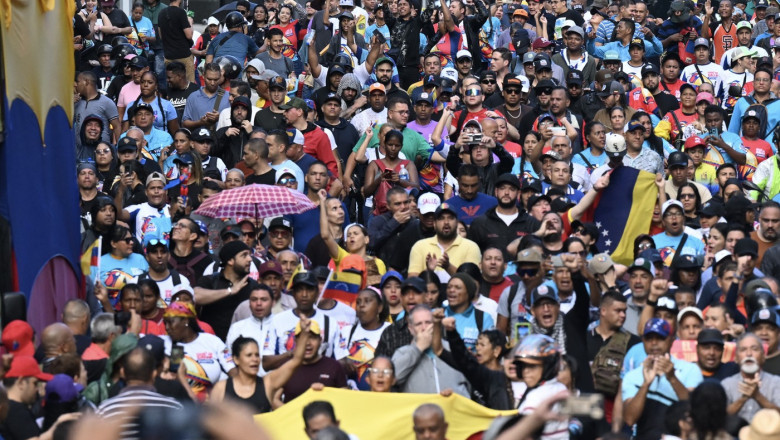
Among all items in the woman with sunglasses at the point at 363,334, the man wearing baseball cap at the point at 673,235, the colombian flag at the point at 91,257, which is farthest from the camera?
the man wearing baseball cap at the point at 673,235

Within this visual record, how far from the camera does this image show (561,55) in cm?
2227

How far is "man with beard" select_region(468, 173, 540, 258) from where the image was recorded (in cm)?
1545

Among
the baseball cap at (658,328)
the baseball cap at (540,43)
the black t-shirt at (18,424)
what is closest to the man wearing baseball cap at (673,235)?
the baseball cap at (658,328)

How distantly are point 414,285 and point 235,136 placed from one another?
18.8 ft

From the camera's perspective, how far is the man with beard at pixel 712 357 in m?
11.4

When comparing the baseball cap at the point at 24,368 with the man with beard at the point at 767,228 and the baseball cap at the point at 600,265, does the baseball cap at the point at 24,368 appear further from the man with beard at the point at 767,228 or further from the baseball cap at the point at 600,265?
the man with beard at the point at 767,228

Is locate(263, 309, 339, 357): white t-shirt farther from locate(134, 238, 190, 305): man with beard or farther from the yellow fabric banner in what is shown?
locate(134, 238, 190, 305): man with beard

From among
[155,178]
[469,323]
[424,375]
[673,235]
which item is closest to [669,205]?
[673,235]

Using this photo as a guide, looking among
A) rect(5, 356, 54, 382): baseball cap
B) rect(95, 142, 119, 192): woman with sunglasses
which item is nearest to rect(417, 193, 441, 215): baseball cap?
rect(95, 142, 119, 192): woman with sunglasses

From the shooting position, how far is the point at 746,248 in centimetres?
1405

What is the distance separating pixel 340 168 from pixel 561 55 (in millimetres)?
5139

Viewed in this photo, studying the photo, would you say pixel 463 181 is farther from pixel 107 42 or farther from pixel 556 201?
pixel 107 42

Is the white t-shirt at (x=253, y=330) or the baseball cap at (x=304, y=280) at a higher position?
the baseball cap at (x=304, y=280)

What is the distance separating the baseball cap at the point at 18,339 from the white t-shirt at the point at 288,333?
2550 mm
